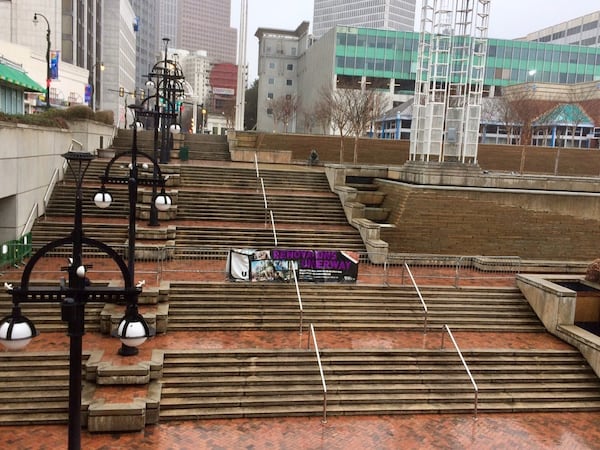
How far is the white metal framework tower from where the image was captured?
85.0 ft

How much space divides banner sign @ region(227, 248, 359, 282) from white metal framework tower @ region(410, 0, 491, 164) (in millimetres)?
11126

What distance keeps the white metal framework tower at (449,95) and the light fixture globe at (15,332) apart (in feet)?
75.6

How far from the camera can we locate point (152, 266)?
18172 mm

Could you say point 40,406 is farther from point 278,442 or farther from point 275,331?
point 275,331

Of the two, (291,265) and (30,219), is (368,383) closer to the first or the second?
(291,265)

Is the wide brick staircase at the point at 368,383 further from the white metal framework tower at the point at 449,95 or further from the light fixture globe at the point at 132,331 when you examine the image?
the white metal framework tower at the point at 449,95

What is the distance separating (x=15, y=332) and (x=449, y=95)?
81.3 feet

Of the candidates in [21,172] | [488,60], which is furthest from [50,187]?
[488,60]

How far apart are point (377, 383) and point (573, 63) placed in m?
74.7

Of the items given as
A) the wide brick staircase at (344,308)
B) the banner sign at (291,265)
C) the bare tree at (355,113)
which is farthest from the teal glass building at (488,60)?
the wide brick staircase at (344,308)

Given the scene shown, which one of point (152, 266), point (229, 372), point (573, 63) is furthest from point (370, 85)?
point (229, 372)

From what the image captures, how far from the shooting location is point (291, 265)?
17.1m

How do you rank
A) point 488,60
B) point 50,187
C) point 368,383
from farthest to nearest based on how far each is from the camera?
1. point 488,60
2. point 50,187
3. point 368,383

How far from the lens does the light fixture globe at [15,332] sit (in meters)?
5.39
